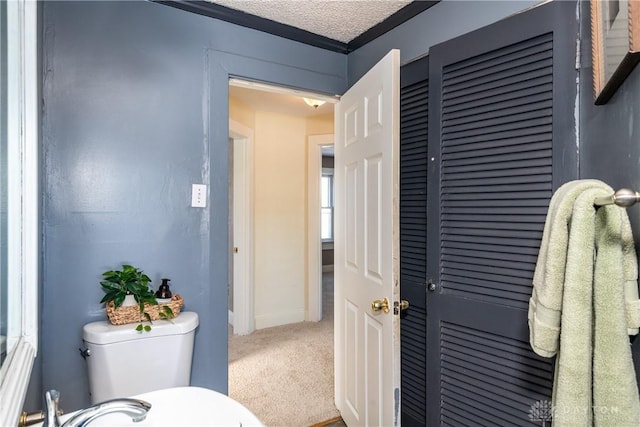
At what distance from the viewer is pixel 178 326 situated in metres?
1.52

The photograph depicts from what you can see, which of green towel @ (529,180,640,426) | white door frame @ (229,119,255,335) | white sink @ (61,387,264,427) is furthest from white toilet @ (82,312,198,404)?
white door frame @ (229,119,255,335)

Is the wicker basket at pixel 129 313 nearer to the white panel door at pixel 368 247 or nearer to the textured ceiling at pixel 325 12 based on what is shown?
the white panel door at pixel 368 247

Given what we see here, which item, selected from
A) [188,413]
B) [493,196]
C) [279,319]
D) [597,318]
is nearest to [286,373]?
[279,319]

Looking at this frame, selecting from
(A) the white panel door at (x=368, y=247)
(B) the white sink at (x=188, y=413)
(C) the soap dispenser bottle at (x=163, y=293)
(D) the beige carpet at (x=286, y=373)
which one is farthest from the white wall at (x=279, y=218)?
(B) the white sink at (x=188, y=413)

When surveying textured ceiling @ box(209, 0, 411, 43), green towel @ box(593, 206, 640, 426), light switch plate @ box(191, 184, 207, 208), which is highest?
textured ceiling @ box(209, 0, 411, 43)

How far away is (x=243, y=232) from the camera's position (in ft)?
11.8

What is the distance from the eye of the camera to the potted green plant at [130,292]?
4.84 feet

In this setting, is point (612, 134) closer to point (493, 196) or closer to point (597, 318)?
point (493, 196)

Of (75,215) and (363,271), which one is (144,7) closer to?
(75,215)

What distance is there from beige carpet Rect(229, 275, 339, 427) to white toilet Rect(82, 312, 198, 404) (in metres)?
0.88

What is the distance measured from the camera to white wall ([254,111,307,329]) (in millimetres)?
3803

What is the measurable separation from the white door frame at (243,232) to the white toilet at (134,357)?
2082 millimetres

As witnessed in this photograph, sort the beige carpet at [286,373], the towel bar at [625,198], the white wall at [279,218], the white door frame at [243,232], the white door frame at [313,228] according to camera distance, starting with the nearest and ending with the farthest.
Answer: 1. the towel bar at [625,198]
2. the beige carpet at [286,373]
3. the white door frame at [243,232]
4. the white wall at [279,218]
5. the white door frame at [313,228]

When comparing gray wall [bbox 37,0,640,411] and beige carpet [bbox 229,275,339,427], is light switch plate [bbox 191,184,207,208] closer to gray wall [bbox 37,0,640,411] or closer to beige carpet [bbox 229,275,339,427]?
gray wall [bbox 37,0,640,411]
